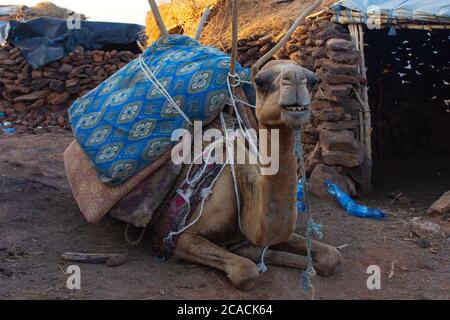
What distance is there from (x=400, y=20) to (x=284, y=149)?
4035 millimetres

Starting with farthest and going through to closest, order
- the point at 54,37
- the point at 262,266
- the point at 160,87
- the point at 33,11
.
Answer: the point at 33,11
the point at 54,37
the point at 160,87
the point at 262,266

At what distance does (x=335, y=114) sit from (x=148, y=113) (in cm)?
280

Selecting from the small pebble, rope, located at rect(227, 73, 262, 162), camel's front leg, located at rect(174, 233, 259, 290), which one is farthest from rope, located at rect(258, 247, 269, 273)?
the small pebble

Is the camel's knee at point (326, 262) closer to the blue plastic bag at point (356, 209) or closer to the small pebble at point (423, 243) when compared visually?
the small pebble at point (423, 243)

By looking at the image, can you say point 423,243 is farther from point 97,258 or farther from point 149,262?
point 97,258

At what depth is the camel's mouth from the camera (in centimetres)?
232

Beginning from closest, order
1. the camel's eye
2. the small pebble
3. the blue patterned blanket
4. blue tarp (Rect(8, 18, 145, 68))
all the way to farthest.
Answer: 1. the camel's eye
2. the blue patterned blanket
3. the small pebble
4. blue tarp (Rect(8, 18, 145, 68))

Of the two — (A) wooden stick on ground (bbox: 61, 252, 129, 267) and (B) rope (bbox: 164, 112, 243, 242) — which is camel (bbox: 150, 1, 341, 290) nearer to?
(B) rope (bbox: 164, 112, 243, 242)

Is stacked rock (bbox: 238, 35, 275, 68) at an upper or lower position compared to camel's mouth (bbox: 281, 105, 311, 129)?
upper

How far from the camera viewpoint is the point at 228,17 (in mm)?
9047

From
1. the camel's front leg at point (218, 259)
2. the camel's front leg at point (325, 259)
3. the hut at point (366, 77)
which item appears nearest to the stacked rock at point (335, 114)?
the hut at point (366, 77)

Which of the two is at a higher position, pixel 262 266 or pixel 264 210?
pixel 264 210

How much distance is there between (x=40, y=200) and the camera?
4879 mm

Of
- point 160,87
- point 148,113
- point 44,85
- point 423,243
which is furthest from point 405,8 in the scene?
point 44,85
